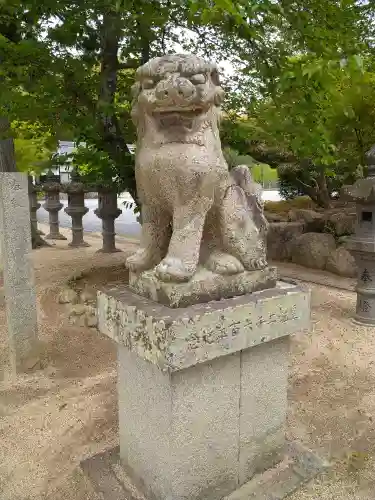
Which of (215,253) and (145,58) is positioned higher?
(145,58)

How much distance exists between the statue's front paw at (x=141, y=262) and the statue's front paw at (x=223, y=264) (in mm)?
278

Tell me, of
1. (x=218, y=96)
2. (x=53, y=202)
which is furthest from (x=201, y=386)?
(x=53, y=202)

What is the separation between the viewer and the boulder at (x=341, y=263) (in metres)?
6.64

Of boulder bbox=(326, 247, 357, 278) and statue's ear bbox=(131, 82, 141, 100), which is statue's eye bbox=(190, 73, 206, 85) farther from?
boulder bbox=(326, 247, 357, 278)

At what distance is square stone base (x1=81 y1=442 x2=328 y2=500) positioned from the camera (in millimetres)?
2119

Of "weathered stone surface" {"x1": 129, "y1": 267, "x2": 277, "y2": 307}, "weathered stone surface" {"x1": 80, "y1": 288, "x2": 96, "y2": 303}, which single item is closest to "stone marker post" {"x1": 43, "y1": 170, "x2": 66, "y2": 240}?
"weathered stone surface" {"x1": 80, "y1": 288, "x2": 96, "y2": 303}

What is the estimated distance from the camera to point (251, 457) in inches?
86.8

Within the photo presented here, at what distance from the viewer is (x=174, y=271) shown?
5.94 ft

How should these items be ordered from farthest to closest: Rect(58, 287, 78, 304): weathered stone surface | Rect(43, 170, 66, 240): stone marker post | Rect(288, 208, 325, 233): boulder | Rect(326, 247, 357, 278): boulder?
Rect(43, 170, 66, 240): stone marker post, Rect(288, 208, 325, 233): boulder, Rect(326, 247, 357, 278): boulder, Rect(58, 287, 78, 304): weathered stone surface

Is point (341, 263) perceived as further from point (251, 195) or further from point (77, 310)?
point (251, 195)

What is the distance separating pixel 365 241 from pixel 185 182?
11.5 ft

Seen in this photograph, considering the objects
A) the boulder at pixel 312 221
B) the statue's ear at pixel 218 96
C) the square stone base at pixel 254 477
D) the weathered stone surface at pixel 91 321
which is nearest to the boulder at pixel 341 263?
the boulder at pixel 312 221

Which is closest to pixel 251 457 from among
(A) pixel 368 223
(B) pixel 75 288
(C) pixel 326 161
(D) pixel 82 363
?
(D) pixel 82 363

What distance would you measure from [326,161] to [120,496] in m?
3.45
